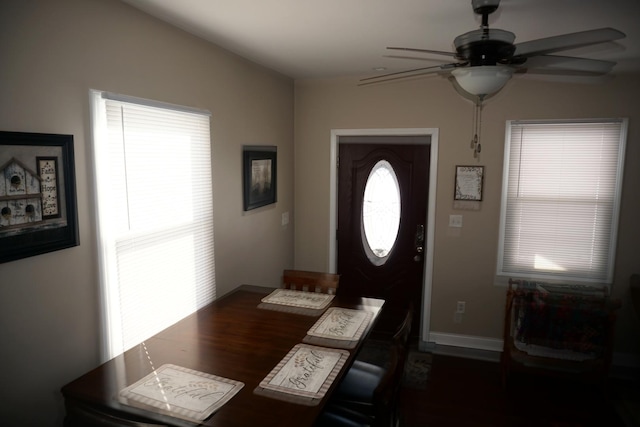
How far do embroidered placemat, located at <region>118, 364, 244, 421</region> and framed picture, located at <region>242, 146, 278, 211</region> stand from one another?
63.7 inches

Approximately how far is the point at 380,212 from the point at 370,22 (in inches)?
81.0

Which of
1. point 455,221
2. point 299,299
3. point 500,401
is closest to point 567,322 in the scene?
point 500,401

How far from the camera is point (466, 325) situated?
382 cm

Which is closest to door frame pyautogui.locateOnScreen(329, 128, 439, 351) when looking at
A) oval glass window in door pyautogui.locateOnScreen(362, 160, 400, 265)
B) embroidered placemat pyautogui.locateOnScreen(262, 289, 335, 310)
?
oval glass window in door pyautogui.locateOnScreen(362, 160, 400, 265)

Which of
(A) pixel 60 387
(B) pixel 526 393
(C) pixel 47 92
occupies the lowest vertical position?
(B) pixel 526 393

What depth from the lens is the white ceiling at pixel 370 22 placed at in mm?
Answer: 1988

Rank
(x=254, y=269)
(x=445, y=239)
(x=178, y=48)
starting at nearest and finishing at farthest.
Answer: (x=178, y=48)
(x=254, y=269)
(x=445, y=239)

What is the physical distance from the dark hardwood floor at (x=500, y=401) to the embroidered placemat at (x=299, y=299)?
1037 mm

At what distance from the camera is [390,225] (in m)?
4.00

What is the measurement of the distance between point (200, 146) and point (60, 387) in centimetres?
147

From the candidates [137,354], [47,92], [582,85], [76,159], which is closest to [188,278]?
[137,354]

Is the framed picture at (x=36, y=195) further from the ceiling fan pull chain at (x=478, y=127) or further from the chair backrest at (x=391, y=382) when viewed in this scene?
the ceiling fan pull chain at (x=478, y=127)

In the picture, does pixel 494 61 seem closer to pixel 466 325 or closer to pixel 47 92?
pixel 47 92

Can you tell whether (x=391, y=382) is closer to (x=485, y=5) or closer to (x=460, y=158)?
(x=485, y=5)
